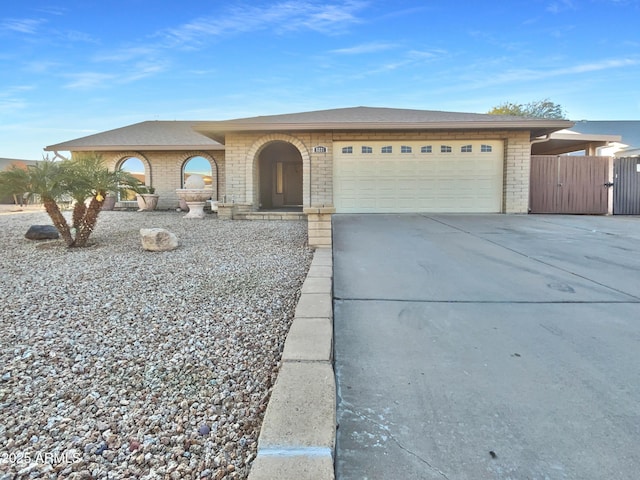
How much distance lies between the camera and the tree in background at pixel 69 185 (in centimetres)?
625

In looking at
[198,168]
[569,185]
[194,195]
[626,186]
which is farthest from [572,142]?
[198,168]

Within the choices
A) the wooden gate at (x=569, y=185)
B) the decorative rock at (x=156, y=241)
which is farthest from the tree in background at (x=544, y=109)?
the decorative rock at (x=156, y=241)

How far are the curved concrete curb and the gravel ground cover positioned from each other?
13 centimetres

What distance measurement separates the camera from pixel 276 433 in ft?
5.01

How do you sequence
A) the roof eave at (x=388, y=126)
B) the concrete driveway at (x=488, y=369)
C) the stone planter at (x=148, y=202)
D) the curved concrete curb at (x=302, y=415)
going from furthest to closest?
1. the stone planter at (x=148, y=202)
2. the roof eave at (x=388, y=126)
3. the concrete driveway at (x=488, y=369)
4. the curved concrete curb at (x=302, y=415)

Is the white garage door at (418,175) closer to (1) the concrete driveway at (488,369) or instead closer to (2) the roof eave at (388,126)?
(2) the roof eave at (388,126)

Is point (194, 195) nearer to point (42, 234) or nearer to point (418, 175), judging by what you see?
point (42, 234)

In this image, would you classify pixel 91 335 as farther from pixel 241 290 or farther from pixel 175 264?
pixel 175 264

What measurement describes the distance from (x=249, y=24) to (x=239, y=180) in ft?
16.6

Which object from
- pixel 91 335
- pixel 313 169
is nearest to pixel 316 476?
pixel 91 335

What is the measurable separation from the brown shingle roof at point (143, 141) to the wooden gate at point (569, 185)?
38.6 feet

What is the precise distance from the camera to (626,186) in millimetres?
12586

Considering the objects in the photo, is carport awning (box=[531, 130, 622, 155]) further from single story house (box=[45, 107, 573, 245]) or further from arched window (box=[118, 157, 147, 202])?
arched window (box=[118, 157, 147, 202])

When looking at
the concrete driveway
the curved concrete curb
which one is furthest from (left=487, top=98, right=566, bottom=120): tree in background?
the curved concrete curb
